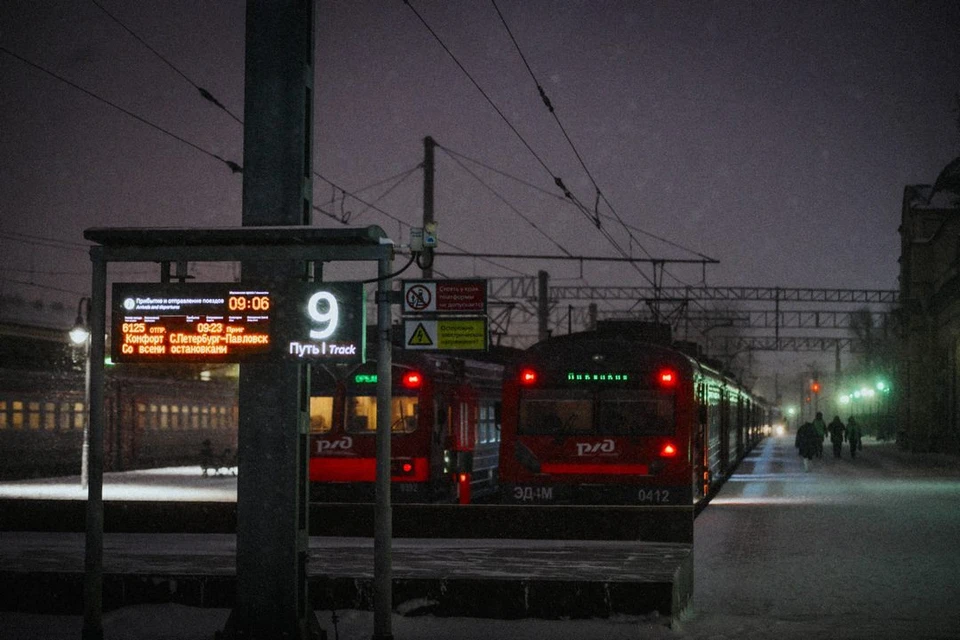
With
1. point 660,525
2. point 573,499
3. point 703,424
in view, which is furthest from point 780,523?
point 660,525

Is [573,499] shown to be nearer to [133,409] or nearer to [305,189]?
[305,189]

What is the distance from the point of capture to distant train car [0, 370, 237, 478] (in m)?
34.2

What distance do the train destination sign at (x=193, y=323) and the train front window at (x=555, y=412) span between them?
11.0m

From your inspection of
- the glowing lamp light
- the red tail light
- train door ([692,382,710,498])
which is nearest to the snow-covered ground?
train door ([692,382,710,498])

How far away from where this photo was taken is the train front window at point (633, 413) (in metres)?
19.7

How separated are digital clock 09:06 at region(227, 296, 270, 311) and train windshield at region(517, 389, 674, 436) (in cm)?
1103

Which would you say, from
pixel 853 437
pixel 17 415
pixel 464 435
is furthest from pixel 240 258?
pixel 853 437

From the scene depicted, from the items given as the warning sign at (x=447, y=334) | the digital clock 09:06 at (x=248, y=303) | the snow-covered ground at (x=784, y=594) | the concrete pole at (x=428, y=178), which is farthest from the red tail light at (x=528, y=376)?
the digital clock 09:06 at (x=248, y=303)

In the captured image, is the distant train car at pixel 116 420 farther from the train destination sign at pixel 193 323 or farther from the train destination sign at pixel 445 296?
the train destination sign at pixel 445 296

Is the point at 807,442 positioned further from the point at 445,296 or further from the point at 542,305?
the point at 445,296

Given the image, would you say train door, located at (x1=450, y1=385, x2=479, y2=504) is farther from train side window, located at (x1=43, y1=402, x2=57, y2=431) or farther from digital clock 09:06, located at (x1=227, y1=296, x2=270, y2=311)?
train side window, located at (x1=43, y1=402, x2=57, y2=431)

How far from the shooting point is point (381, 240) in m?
9.23

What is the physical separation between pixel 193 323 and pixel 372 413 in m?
12.6

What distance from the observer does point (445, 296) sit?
376 inches
